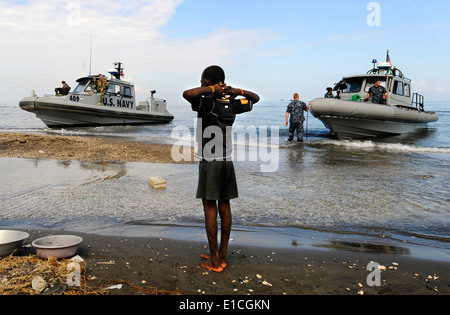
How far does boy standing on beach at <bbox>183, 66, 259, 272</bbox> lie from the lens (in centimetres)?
292

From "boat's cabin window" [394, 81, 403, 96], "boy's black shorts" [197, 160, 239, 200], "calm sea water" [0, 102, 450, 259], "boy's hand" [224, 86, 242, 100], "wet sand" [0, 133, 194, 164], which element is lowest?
"calm sea water" [0, 102, 450, 259]

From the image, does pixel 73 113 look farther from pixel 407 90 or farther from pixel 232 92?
pixel 232 92

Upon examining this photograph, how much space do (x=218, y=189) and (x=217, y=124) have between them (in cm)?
54

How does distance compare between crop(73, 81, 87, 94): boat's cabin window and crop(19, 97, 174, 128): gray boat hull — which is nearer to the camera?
crop(19, 97, 174, 128): gray boat hull

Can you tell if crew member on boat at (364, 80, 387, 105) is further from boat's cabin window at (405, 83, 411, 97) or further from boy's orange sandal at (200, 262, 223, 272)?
boy's orange sandal at (200, 262, 223, 272)

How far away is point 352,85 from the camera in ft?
53.4

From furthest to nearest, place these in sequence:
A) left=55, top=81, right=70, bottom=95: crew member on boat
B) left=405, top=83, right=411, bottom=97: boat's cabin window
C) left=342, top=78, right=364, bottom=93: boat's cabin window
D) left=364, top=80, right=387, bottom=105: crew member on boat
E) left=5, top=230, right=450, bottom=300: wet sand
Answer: left=55, top=81, right=70, bottom=95: crew member on boat, left=405, top=83, right=411, bottom=97: boat's cabin window, left=342, top=78, right=364, bottom=93: boat's cabin window, left=364, top=80, right=387, bottom=105: crew member on boat, left=5, top=230, right=450, bottom=300: wet sand

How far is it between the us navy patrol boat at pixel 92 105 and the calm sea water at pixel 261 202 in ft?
32.1

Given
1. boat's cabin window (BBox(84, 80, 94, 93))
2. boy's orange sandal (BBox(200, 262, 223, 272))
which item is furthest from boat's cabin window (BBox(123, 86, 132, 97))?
boy's orange sandal (BBox(200, 262, 223, 272))

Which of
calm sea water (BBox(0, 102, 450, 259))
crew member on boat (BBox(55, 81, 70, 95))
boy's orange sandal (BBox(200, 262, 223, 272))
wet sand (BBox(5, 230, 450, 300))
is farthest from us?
crew member on boat (BBox(55, 81, 70, 95))

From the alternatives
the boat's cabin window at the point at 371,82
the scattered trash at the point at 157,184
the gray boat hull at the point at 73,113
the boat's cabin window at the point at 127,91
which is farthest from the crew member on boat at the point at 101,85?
the scattered trash at the point at 157,184

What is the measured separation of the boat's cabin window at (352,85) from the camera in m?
16.0
